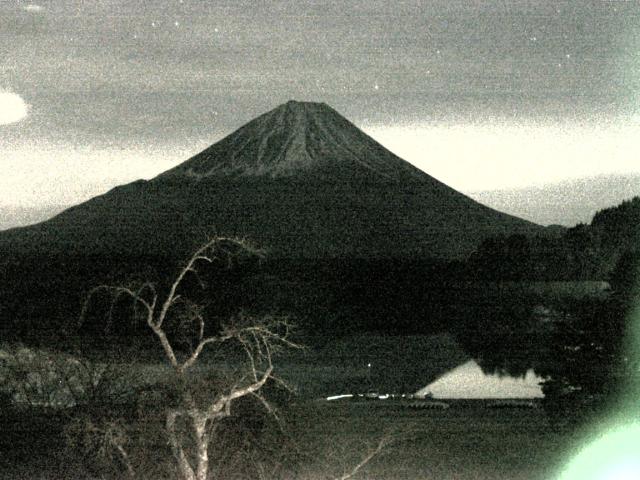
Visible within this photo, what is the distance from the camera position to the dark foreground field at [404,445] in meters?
16.8

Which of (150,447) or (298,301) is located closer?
(150,447)

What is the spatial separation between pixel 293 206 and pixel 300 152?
58.6 ft

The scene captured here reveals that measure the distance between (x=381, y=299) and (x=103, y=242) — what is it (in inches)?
3194

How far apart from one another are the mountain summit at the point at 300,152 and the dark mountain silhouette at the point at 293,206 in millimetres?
173

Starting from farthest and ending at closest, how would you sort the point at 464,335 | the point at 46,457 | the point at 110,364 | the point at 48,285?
the point at 48,285 → the point at 464,335 → the point at 110,364 → the point at 46,457

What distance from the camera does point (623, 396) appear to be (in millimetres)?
18391

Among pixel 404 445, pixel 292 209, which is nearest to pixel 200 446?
pixel 404 445

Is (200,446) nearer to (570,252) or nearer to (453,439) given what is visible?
(453,439)

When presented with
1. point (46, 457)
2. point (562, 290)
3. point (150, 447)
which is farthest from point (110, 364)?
point (562, 290)

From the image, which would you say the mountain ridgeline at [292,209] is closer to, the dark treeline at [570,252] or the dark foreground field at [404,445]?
the dark treeline at [570,252]

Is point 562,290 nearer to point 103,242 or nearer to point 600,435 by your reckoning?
point 600,435

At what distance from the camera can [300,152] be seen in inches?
7116

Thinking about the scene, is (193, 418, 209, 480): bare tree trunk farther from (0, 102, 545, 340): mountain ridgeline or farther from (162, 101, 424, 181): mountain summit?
(162, 101, 424, 181): mountain summit

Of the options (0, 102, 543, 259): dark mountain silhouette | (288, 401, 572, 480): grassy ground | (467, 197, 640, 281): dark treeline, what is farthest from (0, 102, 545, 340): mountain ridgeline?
(288, 401, 572, 480): grassy ground
